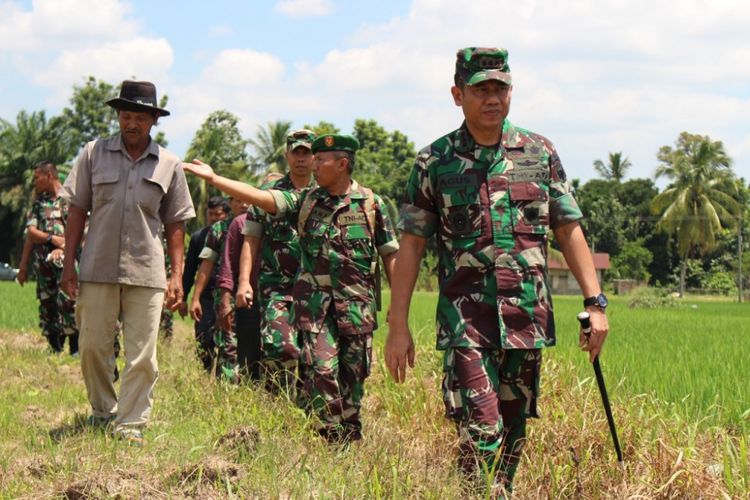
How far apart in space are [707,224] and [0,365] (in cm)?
5206

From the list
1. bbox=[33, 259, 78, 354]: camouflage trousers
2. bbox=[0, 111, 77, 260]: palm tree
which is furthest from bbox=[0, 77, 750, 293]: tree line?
bbox=[33, 259, 78, 354]: camouflage trousers

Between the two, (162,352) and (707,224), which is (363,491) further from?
(707,224)

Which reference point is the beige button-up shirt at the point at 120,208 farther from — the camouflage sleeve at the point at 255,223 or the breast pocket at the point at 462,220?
the breast pocket at the point at 462,220

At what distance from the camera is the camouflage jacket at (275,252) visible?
6.45 meters

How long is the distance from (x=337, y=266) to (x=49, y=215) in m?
4.82

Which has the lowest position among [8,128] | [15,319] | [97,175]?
[15,319]

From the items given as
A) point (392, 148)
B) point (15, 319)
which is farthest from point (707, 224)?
point (15, 319)

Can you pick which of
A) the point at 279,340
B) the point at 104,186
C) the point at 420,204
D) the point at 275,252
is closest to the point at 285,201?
the point at 275,252

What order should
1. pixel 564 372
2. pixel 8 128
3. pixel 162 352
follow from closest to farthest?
pixel 564 372
pixel 162 352
pixel 8 128

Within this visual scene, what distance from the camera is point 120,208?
18.1 feet

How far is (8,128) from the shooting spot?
46938mm

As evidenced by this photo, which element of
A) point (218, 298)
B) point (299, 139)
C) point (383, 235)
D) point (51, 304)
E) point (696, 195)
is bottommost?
point (51, 304)

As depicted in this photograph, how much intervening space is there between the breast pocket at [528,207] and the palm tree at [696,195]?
54.0 metres

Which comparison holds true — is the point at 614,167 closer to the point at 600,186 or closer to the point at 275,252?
the point at 600,186
